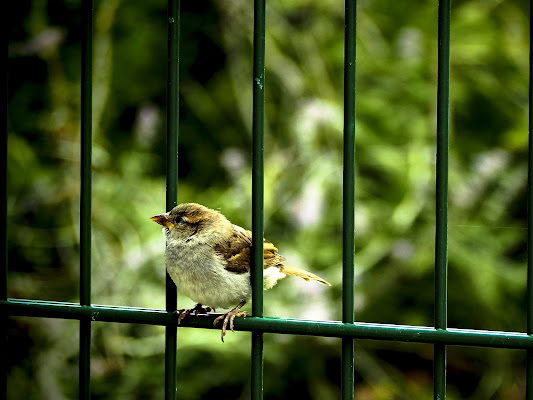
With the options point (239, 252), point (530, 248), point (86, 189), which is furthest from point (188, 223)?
point (530, 248)

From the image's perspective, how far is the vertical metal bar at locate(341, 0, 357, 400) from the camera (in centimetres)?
179

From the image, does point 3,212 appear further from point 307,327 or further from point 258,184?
point 307,327

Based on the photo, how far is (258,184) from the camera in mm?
1885

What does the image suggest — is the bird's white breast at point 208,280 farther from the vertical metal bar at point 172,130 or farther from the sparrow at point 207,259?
the vertical metal bar at point 172,130

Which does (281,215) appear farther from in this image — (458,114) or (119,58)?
(119,58)

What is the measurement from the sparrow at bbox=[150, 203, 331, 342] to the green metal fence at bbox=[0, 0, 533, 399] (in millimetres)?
106

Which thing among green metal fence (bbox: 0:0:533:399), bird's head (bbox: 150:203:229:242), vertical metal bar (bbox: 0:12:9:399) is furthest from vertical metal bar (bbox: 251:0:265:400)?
vertical metal bar (bbox: 0:12:9:399)

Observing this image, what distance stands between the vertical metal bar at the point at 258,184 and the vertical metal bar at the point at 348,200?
0.22 metres

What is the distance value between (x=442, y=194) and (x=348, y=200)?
23cm

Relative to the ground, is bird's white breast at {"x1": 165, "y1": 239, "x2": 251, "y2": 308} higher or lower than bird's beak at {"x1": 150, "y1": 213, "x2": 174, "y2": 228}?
lower

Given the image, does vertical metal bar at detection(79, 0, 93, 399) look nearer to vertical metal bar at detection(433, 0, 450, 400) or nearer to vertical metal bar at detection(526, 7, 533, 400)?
vertical metal bar at detection(433, 0, 450, 400)

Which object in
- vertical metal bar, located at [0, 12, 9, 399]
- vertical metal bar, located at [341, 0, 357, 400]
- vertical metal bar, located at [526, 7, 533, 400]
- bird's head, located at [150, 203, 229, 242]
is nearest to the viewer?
vertical metal bar, located at [526, 7, 533, 400]

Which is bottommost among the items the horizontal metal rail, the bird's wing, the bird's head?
the horizontal metal rail

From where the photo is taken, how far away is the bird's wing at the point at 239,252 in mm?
2244
